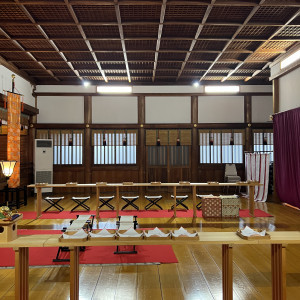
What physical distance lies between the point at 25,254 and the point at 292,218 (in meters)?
5.79

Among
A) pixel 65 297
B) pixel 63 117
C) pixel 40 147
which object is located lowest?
pixel 65 297

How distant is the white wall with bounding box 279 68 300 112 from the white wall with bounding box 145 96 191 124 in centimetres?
337

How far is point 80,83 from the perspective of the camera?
1101 centimetres

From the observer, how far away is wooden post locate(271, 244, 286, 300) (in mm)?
2867

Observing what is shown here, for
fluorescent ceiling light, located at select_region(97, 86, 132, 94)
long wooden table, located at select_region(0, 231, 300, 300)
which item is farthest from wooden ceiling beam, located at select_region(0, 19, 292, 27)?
fluorescent ceiling light, located at select_region(97, 86, 132, 94)

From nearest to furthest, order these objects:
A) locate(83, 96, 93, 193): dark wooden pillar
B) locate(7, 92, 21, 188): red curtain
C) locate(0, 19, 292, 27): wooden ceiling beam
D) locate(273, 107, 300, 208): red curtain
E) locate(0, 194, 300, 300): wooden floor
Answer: locate(0, 194, 300, 300): wooden floor < locate(0, 19, 292, 27): wooden ceiling beam < locate(273, 107, 300, 208): red curtain < locate(7, 92, 21, 188): red curtain < locate(83, 96, 93, 193): dark wooden pillar

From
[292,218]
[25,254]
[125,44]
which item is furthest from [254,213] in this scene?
[25,254]

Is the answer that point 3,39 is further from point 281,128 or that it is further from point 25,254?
point 281,128

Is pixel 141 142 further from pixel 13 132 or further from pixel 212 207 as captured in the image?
pixel 212 207

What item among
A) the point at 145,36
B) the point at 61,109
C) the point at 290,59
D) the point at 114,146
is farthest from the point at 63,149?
the point at 290,59

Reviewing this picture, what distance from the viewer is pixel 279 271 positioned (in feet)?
9.52

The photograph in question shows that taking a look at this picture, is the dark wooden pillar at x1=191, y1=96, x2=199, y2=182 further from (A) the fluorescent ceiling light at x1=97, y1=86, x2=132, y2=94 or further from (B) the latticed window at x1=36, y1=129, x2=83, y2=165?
(B) the latticed window at x1=36, y1=129, x2=83, y2=165

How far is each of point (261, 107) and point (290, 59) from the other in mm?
3394

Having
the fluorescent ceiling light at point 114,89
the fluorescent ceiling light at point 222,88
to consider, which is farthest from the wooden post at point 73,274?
the fluorescent ceiling light at point 222,88
